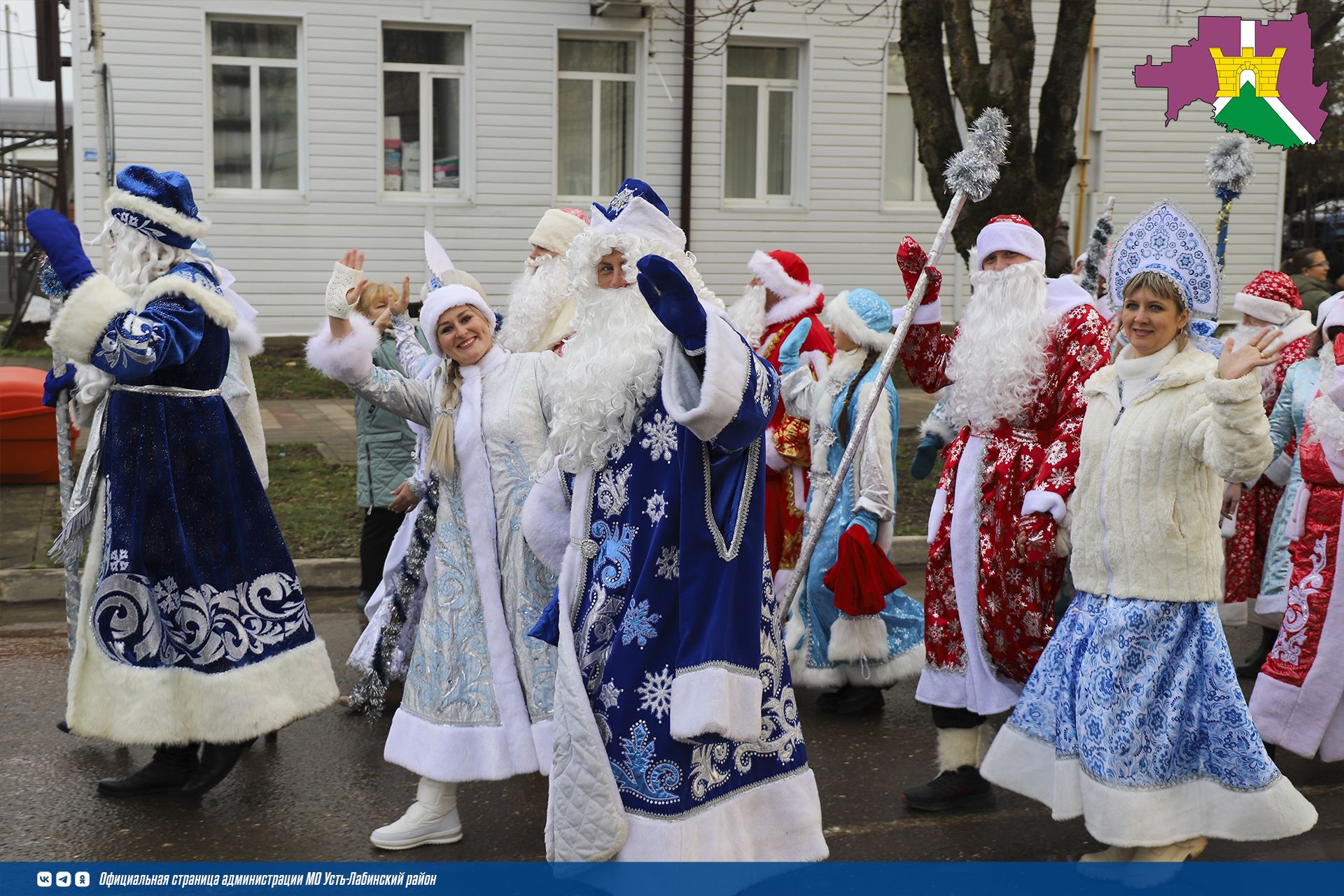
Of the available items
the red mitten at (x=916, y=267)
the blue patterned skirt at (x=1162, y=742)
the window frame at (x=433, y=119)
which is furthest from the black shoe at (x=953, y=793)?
the window frame at (x=433, y=119)

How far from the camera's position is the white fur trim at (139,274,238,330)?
4309 mm

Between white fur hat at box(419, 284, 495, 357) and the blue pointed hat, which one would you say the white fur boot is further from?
the blue pointed hat

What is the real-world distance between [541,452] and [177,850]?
5.65ft

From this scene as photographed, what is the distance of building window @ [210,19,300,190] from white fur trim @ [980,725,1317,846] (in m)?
14.3

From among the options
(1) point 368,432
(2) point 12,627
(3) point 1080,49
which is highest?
(3) point 1080,49

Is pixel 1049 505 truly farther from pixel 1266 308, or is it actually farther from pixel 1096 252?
pixel 1266 308

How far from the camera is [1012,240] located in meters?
4.59

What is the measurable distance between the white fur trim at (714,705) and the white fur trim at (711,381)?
563 millimetres

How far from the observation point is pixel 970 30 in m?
9.59

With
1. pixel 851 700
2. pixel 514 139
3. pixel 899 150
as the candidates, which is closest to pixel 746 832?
pixel 851 700

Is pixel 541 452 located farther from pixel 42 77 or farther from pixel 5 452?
pixel 42 77

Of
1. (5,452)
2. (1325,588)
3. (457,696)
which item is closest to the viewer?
(457,696)

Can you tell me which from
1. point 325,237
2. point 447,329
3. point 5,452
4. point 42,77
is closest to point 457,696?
point 447,329

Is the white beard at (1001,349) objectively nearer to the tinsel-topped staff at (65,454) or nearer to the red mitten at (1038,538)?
the red mitten at (1038,538)
